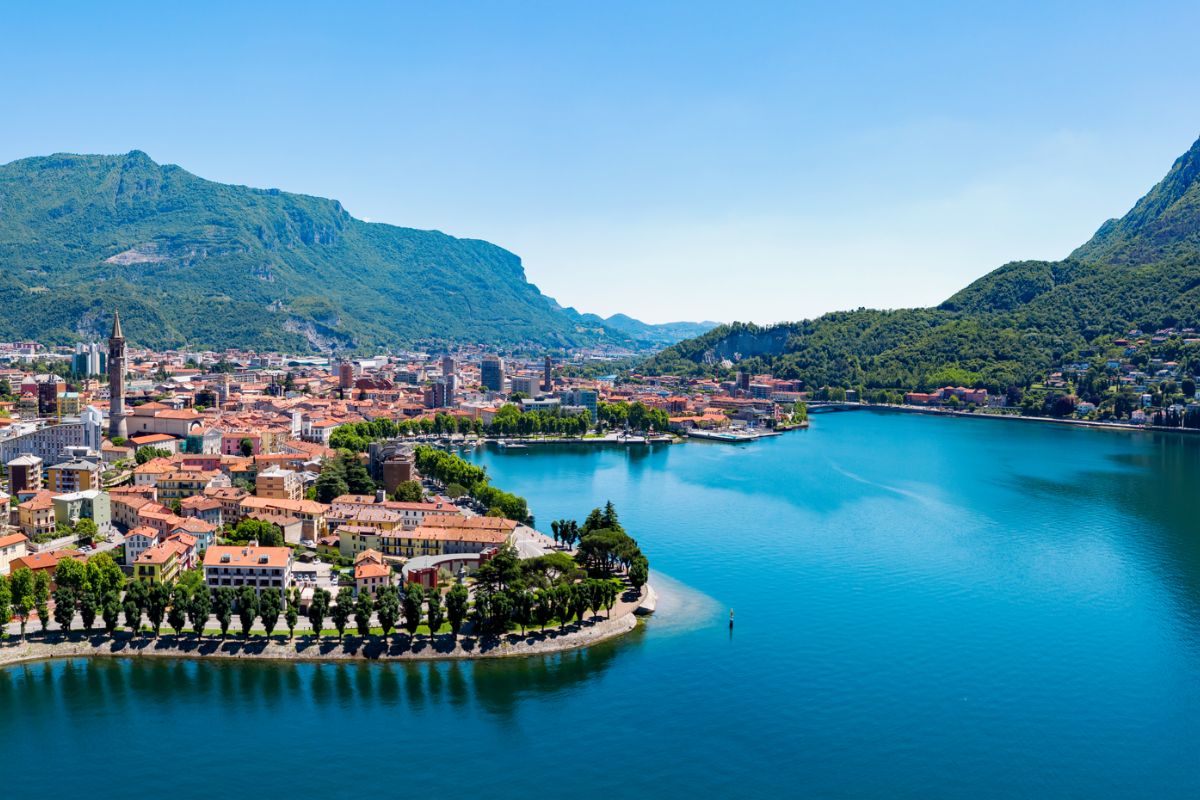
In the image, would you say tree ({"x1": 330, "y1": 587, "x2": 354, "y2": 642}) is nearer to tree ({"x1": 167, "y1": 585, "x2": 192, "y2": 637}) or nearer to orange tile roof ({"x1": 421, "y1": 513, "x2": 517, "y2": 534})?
tree ({"x1": 167, "y1": 585, "x2": 192, "y2": 637})

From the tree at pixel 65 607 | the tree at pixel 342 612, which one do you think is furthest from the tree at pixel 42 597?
the tree at pixel 342 612

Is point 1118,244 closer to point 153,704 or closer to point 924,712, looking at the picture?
point 924,712

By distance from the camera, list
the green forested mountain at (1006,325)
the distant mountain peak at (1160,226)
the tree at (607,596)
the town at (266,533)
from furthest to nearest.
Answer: the distant mountain peak at (1160,226)
the green forested mountain at (1006,325)
the tree at (607,596)
the town at (266,533)

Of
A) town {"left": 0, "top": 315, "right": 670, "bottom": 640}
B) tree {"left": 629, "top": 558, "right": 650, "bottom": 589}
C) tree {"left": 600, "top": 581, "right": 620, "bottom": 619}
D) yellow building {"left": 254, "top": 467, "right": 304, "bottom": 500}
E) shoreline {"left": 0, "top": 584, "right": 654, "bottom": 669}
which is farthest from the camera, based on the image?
yellow building {"left": 254, "top": 467, "right": 304, "bottom": 500}

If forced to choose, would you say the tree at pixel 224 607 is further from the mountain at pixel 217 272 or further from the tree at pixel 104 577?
the mountain at pixel 217 272

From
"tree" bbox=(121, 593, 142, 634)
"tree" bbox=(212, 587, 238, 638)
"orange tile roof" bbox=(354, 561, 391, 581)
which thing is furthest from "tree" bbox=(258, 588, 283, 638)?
"tree" bbox=(121, 593, 142, 634)
